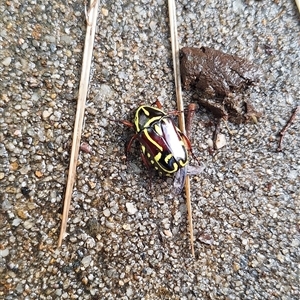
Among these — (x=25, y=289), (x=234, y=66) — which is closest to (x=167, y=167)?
(x=234, y=66)

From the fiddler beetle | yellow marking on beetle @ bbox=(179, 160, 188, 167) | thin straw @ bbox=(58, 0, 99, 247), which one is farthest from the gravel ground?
yellow marking on beetle @ bbox=(179, 160, 188, 167)

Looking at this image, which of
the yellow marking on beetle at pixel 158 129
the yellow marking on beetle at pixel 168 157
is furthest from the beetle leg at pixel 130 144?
the yellow marking on beetle at pixel 168 157

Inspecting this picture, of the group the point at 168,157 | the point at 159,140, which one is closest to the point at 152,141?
the point at 159,140

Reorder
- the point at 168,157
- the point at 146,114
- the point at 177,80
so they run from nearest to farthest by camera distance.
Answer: the point at 168,157, the point at 146,114, the point at 177,80

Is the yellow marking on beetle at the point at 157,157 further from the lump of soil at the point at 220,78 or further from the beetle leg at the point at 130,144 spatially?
the lump of soil at the point at 220,78

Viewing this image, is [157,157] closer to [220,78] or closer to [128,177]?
[128,177]

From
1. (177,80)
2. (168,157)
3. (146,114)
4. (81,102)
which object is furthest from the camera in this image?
(177,80)
